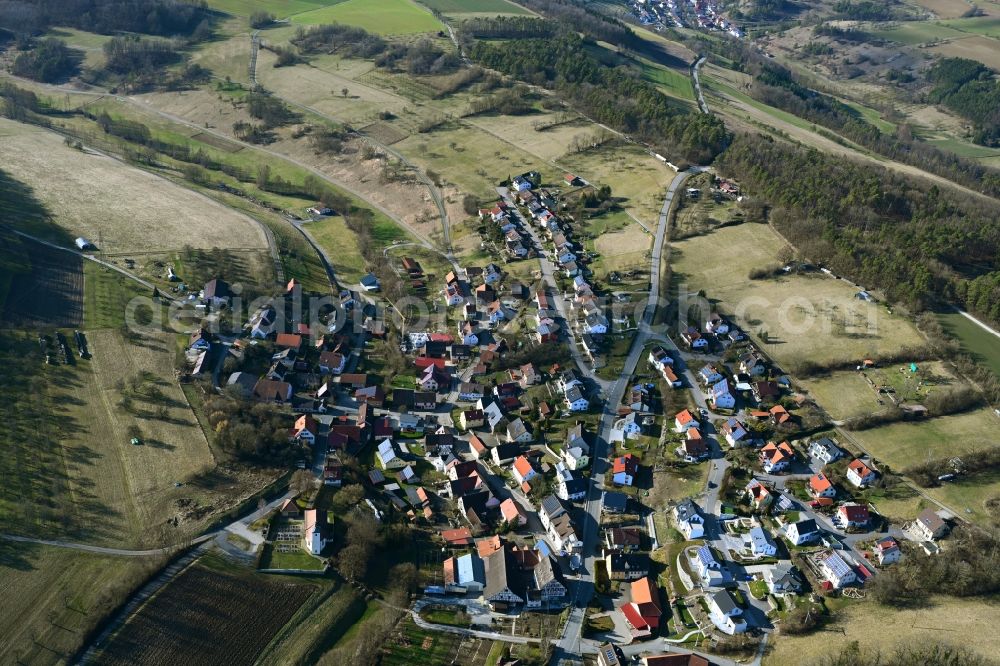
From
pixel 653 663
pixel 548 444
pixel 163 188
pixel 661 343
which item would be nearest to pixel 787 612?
pixel 653 663

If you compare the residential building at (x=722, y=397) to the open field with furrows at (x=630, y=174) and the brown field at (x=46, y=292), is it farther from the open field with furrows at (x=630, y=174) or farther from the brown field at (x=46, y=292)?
the brown field at (x=46, y=292)

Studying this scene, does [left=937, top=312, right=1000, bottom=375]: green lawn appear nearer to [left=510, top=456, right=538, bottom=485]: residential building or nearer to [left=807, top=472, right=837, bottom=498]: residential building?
[left=807, top=472, right=837, bottom=498]: residential building

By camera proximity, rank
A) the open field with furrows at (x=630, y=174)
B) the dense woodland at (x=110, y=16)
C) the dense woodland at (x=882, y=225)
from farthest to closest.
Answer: the dense woodland at (x=110, y=16), the open field with furrows at (x=630, y=174), the dense woodland at (x=882, y=225)

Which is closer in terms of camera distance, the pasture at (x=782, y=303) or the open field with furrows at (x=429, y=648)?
the open field with furrows at (x=429, y=648)

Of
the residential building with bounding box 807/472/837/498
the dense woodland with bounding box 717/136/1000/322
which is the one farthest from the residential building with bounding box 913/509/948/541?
the dense woodland with bounding box 717/136/1000/322

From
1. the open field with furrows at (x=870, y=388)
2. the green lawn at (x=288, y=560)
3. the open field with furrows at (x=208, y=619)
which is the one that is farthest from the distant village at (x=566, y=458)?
the open field with furrows at (x=208, y=619)
